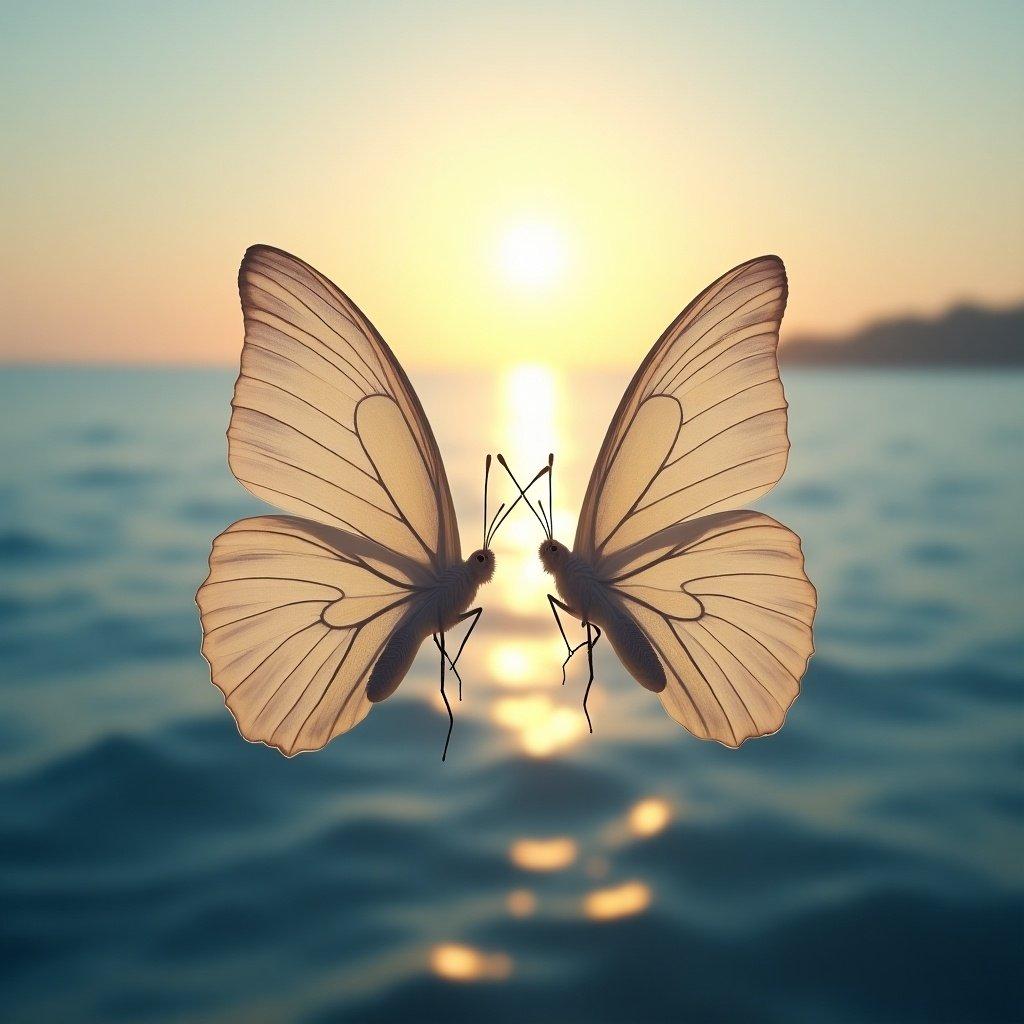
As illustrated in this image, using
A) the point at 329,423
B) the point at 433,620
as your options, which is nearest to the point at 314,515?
the point at 329,423

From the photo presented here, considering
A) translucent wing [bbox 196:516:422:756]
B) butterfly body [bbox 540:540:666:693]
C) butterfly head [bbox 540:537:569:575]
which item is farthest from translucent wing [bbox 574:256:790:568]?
translucent wing [bbox 196:516:422:756]

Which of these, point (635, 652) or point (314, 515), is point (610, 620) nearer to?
point (635, 652)

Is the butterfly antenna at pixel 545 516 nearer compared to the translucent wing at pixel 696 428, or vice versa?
the butterfly antenna at pixel 545 516

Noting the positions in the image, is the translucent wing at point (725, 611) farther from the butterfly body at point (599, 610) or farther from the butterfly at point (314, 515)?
the butterfly at point (314, 515)

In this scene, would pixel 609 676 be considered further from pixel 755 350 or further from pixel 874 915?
pixel 755 350

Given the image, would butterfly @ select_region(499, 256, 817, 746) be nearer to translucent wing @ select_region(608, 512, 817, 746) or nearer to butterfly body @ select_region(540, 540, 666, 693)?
translucent wing @ select_region(608, 512, 817, 746)

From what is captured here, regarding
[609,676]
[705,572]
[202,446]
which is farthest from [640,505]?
[202,446]

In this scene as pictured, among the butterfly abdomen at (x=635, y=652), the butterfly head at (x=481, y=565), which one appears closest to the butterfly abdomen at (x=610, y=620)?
the butterfly abdomen at (x=635, y=652)
